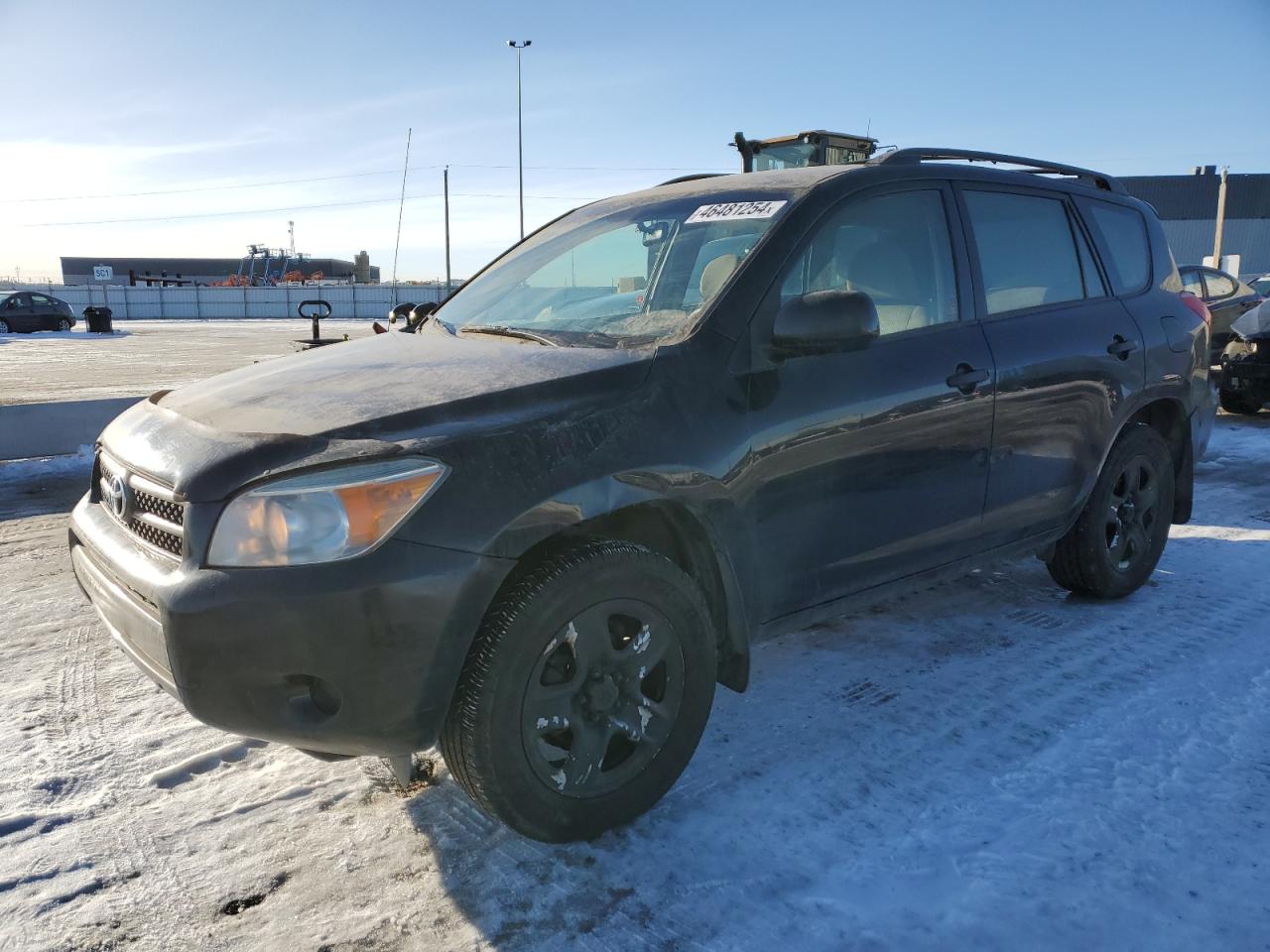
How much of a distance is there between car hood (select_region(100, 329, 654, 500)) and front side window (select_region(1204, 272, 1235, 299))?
13438mm

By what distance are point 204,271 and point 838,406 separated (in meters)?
101

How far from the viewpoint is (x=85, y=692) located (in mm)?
3428

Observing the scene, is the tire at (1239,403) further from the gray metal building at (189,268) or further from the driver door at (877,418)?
the gray metal building at (189,268)

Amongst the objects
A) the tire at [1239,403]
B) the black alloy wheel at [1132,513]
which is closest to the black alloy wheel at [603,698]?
the black alloy wheel at [1132,513]

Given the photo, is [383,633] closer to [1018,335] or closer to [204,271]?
[1018,335]

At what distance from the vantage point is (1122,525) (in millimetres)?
4324

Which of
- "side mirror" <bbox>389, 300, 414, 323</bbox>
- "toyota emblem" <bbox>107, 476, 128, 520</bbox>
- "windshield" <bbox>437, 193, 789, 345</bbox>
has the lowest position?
"toyota emblem" <bbox>107, 476, 128, 520</bbox>

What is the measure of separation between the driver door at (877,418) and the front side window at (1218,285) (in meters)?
12.0

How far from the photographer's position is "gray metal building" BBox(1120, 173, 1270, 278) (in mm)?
56656

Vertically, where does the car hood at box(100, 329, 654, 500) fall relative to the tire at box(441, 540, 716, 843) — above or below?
above

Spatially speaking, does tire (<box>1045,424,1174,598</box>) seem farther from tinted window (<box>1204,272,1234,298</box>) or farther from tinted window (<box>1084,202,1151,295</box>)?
tinted window (<box>1204,272,1234,298</box>)

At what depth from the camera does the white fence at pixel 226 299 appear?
5306 centimetres

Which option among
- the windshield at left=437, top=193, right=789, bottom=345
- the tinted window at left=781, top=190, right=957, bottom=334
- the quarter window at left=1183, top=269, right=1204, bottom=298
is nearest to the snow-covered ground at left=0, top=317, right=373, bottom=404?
the windshield at left=437, top=193, right=789, bottom=345

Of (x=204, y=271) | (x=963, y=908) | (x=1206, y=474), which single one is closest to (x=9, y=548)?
(x=963, y=908)
